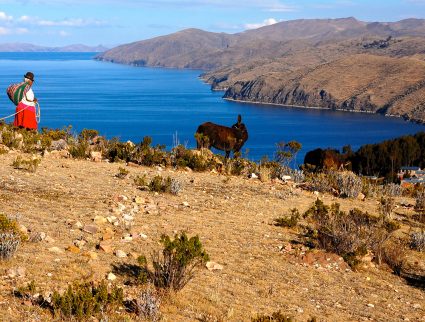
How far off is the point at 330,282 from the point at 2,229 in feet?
13.1

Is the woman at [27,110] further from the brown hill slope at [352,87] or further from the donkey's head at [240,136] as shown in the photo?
the brown hill slope at [352,87]

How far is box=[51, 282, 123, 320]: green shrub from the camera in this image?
4683 millimetres

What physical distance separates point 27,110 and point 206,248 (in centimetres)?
927

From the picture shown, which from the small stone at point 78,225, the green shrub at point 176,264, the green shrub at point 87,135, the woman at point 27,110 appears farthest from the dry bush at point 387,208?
the green shrub at point 87,135

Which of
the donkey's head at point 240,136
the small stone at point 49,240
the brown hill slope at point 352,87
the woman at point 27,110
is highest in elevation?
the brown hill slope at point 352,87

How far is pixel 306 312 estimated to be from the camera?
5.77 m

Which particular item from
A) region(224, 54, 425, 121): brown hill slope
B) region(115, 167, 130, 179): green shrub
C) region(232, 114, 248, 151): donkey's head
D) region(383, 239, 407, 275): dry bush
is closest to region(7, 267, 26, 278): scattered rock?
region(383, 239, 407, 275): dry bush

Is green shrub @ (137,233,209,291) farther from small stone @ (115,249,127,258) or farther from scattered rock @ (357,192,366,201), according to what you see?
scattered rock @ (357,192,366,201)

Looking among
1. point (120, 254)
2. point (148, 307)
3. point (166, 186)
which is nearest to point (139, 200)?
point (166, 186)

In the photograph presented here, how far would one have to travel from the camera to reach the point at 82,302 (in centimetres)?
470

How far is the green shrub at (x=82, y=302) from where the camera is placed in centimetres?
468

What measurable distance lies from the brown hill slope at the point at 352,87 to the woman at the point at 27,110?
12793cm

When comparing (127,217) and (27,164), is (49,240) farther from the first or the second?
(27,164)

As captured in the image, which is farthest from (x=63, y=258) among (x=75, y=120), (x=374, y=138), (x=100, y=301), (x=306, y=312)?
(x=374, y=138)
